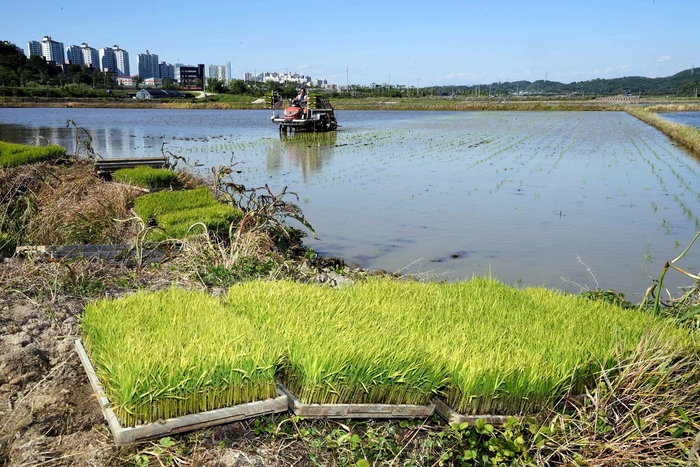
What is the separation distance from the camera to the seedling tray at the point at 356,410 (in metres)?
2.78

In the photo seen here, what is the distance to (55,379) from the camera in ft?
10.4

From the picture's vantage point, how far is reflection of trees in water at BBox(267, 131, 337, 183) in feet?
53.9

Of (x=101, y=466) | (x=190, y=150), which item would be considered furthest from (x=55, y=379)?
(x=190, y=150)

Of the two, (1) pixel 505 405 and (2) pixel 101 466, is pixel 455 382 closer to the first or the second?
(1) pixel 505 405

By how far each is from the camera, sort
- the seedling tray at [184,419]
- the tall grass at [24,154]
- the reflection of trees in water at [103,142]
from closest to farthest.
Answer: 1. the seedling tray at [184,419]
2. the tall grass at [24,154]
3. the reflection of trees in water at [103,142]

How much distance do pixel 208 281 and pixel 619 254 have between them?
18.8ft

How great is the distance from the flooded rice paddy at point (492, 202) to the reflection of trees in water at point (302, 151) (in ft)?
0.22

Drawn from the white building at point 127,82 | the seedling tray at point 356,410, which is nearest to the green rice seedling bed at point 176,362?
the seedling tray at point 356,410

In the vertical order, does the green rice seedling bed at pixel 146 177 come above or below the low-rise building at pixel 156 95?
below

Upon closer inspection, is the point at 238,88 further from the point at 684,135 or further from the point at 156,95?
the point at 684,135

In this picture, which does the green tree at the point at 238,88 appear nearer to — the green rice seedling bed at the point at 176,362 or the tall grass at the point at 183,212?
the tall grass at the point at 183,212

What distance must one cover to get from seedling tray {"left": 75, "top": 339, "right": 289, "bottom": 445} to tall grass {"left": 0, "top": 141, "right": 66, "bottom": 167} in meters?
7.68

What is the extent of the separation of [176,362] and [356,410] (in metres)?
0.87

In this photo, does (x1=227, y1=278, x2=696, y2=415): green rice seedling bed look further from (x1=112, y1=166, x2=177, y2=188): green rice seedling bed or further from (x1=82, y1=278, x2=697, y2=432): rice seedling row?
(x1=112, y1=166, x2=177, y2=188): green rice seedling bed
